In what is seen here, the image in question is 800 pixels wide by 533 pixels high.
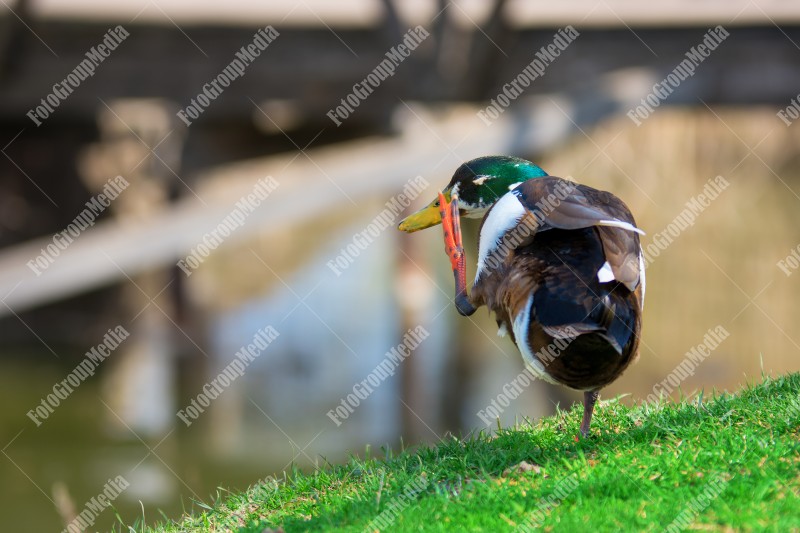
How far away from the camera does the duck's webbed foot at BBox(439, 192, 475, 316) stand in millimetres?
4328

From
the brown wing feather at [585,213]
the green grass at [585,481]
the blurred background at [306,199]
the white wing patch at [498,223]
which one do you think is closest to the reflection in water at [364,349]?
the blurred background at [306,199]

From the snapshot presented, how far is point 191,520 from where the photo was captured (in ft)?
13.5

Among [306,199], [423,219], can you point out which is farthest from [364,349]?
[423,219]

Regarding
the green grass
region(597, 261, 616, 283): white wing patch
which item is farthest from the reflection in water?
region(597, 261, 616, 283): white wing patch

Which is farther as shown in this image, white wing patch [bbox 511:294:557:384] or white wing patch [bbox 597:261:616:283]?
white wing patch [bbox 511:294:557:384]

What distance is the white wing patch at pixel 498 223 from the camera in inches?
157

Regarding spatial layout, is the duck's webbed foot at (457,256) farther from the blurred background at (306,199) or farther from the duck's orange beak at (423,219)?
the blurred background at (306,199)

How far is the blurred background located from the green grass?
0.84 meters

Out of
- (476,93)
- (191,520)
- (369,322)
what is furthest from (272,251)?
(191,520)

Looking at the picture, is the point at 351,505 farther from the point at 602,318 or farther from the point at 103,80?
the point at 103,80

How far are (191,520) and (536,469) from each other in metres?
1.57

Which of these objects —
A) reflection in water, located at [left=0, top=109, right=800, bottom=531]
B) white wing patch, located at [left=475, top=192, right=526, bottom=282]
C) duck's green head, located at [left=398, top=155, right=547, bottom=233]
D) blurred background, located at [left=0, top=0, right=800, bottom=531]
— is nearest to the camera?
white wing patch, located at [left=475, top=192, right=526, bottom=282]

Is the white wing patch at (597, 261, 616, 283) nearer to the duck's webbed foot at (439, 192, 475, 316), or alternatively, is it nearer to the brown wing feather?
the brown wing feather

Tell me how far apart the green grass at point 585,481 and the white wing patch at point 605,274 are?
2.31ft
